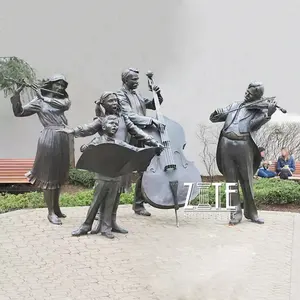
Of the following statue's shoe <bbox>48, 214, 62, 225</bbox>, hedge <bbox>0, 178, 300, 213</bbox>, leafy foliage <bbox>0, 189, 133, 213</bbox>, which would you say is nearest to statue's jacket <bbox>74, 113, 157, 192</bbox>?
statue's shoe <bbox>48, 214, 62, 225</bbox>

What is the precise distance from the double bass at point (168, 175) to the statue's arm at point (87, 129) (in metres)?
0.99

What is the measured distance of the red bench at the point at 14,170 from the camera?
11.7m

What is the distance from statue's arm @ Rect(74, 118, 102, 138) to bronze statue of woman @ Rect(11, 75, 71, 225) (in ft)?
2.39

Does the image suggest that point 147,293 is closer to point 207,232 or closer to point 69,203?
point 207,232

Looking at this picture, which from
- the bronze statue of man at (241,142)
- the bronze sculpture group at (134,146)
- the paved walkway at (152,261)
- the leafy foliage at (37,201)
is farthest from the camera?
the leafy foliage at (37,201)

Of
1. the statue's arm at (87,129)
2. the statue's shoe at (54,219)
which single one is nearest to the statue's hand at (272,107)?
the statue's arm at (87,129)

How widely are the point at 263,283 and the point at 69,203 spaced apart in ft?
16.2

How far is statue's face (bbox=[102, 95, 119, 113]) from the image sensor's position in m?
6.02

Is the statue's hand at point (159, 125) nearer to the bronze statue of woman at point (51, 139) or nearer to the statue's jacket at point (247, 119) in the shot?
the statue's jacket at point (247, 119)

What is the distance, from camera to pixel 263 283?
4.91 m

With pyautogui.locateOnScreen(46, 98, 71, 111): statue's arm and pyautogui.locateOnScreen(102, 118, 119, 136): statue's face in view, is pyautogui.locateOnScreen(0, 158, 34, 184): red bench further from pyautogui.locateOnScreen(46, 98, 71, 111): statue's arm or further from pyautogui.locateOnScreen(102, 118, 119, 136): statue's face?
pyautogui.locateOnScreen(102, 118, 119, 136): statue's face

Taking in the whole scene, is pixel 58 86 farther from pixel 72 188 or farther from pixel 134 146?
pixel 72 188

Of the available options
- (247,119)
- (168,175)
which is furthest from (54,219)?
(247,119)

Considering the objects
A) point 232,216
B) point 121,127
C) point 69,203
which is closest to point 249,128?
point 232,216
